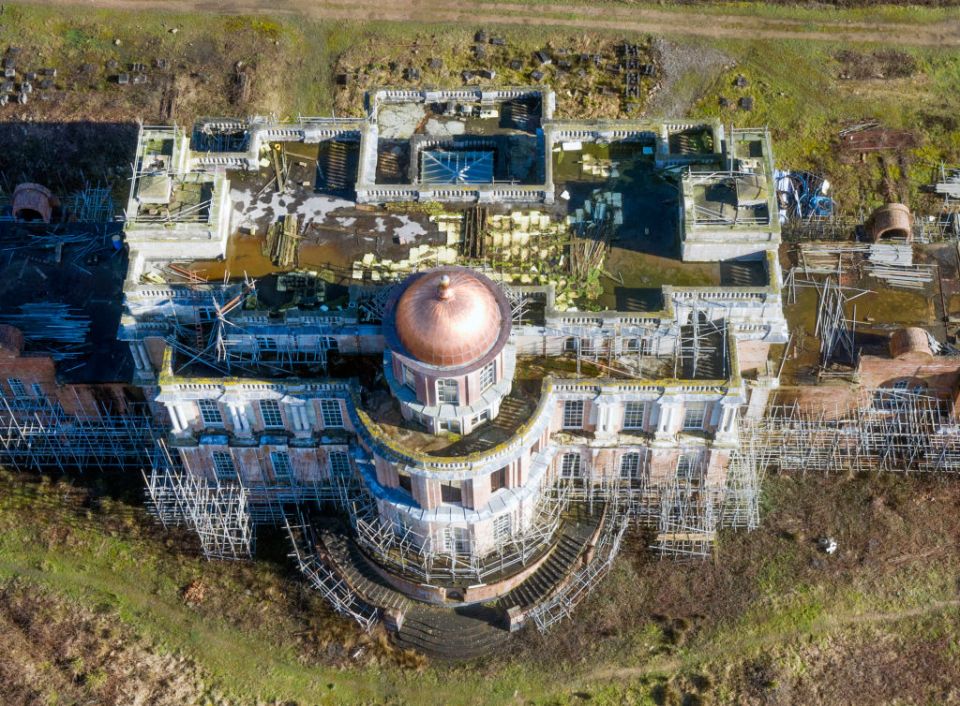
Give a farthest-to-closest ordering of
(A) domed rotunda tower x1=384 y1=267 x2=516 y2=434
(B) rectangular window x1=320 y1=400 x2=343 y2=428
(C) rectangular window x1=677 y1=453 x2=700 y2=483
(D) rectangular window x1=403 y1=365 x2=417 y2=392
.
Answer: (C) rectangular window x1=677 y1=453 x2=700 y2=483, (B) rectangular window x1=320 y1=400 x2=343 y2=428, (D) rectangular window x1=403 y1=365 x2=417 y2=392, (A) domed rotunda tower x1=384 y1=267 x2=516 y2=434

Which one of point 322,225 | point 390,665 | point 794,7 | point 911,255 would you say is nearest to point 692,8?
point 794,7

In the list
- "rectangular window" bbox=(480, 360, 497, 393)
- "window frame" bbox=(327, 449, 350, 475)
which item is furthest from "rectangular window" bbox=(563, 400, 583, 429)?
"window frame" bbox=(327, 449, 350, 475)

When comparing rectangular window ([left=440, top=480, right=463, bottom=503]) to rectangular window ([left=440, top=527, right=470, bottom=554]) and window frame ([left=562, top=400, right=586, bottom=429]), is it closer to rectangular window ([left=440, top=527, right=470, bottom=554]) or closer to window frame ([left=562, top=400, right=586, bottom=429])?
rectangular window ([left=440, top=527, right=470, bottom=554])

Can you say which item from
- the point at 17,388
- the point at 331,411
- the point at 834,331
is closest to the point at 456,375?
the point at 331,411

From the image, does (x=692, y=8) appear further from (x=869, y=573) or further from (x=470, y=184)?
(x=869, y=573)

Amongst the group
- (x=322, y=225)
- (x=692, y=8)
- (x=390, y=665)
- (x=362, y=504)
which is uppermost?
(x=692, y=8)

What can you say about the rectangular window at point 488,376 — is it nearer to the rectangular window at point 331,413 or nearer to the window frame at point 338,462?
the rectangular window at point 331,413

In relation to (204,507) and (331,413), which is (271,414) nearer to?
Answer: (331,413)

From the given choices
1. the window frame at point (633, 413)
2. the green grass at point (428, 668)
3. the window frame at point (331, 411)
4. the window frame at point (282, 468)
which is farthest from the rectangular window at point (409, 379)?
the green grass at point (428, 668)
